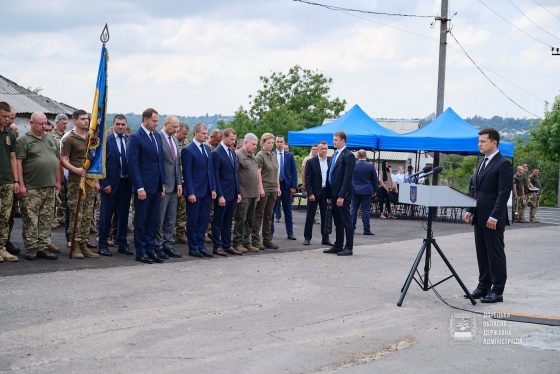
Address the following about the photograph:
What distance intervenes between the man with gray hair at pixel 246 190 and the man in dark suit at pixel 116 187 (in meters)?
2.05

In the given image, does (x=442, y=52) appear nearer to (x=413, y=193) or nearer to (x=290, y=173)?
(x=290, y=173)

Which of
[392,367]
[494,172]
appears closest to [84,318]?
[392,367]

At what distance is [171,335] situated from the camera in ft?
22.1

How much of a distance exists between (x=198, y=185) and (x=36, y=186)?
2.60 m

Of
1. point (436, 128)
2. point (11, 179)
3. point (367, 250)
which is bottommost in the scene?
point (367, 250)

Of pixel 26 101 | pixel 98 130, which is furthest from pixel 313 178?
pixel 26 101

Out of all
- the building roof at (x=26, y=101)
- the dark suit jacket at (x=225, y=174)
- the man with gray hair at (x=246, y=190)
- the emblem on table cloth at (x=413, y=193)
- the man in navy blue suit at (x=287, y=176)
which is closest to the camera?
the emblem on table cloth at (x=413, y=193)

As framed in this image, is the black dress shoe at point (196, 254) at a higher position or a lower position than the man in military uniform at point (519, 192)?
lower

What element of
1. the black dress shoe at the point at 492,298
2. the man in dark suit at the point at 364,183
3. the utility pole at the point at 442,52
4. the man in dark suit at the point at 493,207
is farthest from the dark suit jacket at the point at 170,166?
the utility pole at the point at 442,52

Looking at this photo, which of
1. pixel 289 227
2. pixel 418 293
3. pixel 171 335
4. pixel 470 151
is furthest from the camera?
pixel 470 151

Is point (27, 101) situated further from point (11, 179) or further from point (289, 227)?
point (11, 179)

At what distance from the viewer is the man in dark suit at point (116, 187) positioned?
38.5 feet

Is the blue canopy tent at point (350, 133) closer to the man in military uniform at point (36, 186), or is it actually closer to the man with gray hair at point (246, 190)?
the man with gray hair at point (246, 190)

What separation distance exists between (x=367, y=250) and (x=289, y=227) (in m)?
2.33
